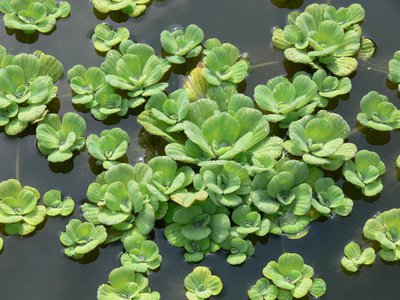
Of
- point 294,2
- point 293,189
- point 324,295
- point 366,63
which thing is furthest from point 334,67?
point 324,295

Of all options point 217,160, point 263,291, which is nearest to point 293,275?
point 263,291

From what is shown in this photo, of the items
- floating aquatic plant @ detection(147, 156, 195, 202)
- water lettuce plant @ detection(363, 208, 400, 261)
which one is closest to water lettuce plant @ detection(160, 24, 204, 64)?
floating aquatic plant @ detection(147, 156, 195, 202)

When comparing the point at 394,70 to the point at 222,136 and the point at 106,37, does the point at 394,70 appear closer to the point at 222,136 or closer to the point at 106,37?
the point at 222,136

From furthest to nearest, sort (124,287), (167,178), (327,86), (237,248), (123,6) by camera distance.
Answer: (123,6), (327,86), (167,178), (237,248), (124,287)

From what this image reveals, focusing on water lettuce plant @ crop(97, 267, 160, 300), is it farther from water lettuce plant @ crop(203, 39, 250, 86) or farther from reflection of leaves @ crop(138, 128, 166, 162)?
water lettuce plant @ crop(203, 39, 250, 86)

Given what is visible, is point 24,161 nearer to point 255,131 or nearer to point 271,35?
point 255,131
